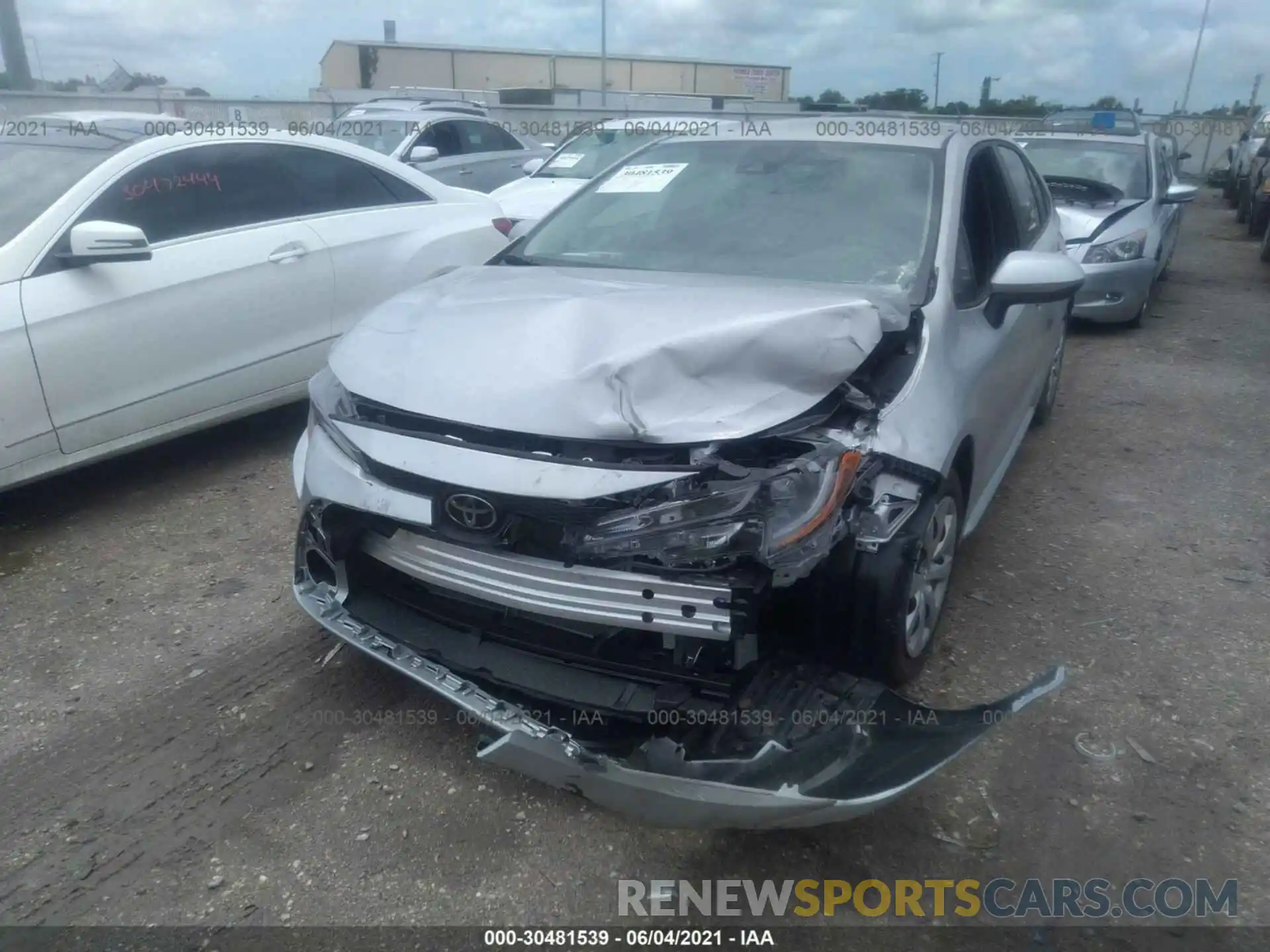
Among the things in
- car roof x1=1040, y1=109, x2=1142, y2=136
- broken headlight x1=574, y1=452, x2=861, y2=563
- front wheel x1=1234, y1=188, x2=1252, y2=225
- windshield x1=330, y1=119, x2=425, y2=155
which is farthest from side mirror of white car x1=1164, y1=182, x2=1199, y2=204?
front wheel x1=1234, y1=188, x2=1252, y2=225

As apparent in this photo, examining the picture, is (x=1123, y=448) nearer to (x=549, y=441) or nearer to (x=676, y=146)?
(x=676, y=146)

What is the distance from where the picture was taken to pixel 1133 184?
28.5ft

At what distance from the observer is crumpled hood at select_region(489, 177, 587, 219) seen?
9016 mm

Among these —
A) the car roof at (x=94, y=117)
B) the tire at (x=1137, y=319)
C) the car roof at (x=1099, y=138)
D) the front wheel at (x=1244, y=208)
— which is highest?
the car roof at (x=94, y=117)

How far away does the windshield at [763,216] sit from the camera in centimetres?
337

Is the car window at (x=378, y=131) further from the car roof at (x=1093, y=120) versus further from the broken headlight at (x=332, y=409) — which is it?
the broken headlight at (x=332, y=409)

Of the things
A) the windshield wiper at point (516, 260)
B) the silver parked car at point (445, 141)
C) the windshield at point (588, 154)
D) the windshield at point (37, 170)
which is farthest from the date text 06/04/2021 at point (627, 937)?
the silver parked car at point (445, 141)

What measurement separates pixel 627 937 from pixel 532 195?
813 centimetres

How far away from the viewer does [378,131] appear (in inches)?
468

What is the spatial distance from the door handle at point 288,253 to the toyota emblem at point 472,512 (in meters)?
2.97

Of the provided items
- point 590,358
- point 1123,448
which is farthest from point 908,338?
point 1123,448

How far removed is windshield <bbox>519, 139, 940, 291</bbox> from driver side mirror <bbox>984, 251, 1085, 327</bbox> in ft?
0.99

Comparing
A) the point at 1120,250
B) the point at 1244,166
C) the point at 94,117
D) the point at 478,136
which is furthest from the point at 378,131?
the point at 1244,166

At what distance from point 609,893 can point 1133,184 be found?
849 cm
